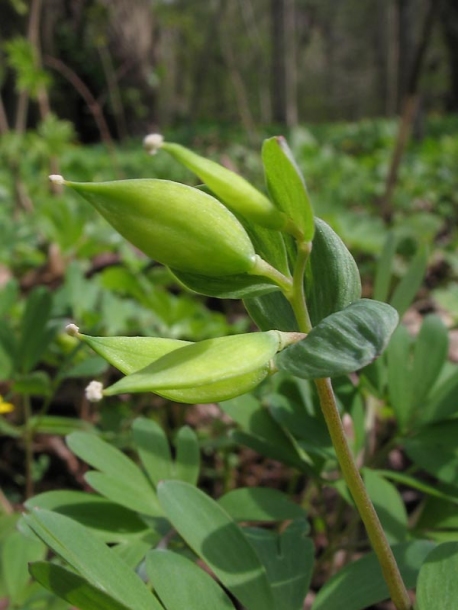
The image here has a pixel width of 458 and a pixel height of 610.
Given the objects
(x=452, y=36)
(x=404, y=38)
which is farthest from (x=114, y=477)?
(x=452, y=36)

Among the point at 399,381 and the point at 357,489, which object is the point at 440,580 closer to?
the point at 357,489

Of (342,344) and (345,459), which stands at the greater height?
(342,344)

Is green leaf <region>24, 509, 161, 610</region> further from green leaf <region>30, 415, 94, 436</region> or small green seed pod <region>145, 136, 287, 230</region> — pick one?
green leaf <region>30, 415, 94, 436</region>

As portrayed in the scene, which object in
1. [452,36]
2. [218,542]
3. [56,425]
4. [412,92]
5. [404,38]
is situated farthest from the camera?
[452,36]

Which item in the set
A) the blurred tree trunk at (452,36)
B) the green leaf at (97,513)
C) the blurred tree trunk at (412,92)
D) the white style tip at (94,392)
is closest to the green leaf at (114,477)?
the green leaf at (97,513)

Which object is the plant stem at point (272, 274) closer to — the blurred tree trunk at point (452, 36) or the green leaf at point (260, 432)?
the green leaf at point (260, 432)

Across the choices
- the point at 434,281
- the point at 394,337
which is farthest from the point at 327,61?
the point at 394,337

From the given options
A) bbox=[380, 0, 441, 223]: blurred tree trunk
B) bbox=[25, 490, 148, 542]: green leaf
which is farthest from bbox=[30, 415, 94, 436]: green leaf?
bbox=[380, 0, 441, 223]: blurred tree trunk
